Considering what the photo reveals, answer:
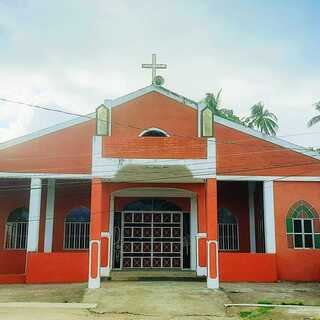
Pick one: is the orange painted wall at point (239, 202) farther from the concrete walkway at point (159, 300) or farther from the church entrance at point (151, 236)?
the concrete walkway at point (159, 300)

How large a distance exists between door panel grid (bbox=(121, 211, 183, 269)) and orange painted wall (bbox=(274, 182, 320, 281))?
11.2 ft

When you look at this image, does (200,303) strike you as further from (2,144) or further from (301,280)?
(2,144)

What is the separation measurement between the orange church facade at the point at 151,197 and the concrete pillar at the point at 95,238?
0.09 ft

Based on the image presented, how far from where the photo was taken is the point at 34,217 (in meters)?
13.3

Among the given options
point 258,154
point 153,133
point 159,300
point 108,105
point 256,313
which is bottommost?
point 256,313

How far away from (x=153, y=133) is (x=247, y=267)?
5031 millimetres

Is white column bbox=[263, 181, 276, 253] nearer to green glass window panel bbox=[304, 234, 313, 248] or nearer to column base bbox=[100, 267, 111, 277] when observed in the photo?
green glass window panel bbox=[304, 234, 313, 248]

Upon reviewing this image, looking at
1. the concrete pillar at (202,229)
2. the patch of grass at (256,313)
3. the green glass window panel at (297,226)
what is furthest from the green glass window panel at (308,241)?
the patch of grass at (256,313)

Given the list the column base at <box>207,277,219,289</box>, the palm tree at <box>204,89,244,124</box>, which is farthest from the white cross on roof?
the palm tree at <box>204,89,244,124</box>

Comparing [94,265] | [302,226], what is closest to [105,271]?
[94,265]

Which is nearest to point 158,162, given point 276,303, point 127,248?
point 127,248

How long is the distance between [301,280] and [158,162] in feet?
18.8

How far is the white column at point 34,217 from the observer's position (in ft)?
43.7

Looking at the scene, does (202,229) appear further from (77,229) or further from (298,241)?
(77,229)
